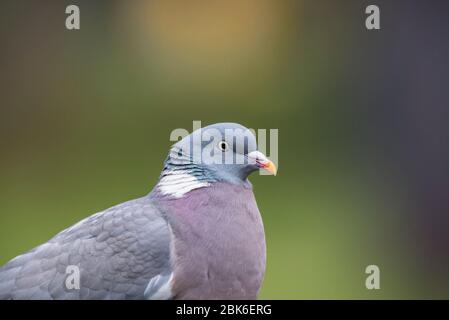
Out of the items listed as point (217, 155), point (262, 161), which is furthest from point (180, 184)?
point (262, 161)

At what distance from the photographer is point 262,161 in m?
2.95

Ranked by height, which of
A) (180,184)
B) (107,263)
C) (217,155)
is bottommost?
(107,263)

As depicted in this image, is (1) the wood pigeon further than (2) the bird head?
No

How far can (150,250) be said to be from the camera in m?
2.88

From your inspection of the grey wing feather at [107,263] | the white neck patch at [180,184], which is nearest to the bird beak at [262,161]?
the white neck patch at [180,184]

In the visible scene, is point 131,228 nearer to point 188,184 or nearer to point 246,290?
point 188,184

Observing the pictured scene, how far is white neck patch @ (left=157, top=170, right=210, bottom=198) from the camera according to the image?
2955 millimetres

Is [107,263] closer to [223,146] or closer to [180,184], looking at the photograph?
[180,184]

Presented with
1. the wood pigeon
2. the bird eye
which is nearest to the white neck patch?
the wood pigeon

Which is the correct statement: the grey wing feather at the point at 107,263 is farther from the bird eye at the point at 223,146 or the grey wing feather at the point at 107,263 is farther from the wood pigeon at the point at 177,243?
the bird eye at the point at 223,146

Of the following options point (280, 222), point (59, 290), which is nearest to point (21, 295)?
point (59, 290)

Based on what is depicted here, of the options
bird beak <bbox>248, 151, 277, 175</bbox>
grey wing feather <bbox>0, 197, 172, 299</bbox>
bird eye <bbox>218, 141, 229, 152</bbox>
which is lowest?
grey wing feather <bbox>0, 197, 172, 299</bbox>

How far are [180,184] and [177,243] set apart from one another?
0.24 metres

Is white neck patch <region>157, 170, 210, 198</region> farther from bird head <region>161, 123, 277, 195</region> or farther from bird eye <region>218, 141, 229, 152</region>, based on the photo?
bird eye <region>218, 141, 229, 152</region>
